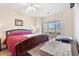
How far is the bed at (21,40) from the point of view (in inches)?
48.1

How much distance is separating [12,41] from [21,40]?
0.38 ft

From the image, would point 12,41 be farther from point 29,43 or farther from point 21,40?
point 29,43

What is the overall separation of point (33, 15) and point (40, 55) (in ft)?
1.78

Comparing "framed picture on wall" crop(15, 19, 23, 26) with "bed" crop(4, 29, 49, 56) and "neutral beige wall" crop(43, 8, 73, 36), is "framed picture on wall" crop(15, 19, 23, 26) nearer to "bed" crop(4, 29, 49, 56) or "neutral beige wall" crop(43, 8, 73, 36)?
"bed" crop(4, 29, 49, 56)

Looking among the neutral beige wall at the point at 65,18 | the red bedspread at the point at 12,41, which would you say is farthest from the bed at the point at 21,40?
the neutral beige wall at the point at 65,18

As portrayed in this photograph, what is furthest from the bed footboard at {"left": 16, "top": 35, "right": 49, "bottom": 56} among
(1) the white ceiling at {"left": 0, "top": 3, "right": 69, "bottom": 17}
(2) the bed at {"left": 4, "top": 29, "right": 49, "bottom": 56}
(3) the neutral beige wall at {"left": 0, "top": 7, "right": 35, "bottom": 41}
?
(1) the white ceiling at {"left": 0, "top": 3, "right": 69, "bottom": 17}

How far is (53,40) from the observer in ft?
4.28

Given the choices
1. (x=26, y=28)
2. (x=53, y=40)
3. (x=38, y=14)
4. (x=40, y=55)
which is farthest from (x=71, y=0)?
(x=40, y=55)

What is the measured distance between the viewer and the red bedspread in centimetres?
122

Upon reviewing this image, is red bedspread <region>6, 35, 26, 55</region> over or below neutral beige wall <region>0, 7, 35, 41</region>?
below

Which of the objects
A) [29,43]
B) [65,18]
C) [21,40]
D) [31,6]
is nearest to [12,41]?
[21,40]

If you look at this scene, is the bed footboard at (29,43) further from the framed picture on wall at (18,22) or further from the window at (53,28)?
the framed picture on wall at (18,22)

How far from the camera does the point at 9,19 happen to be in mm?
1291

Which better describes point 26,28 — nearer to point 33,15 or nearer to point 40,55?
point 33,15
